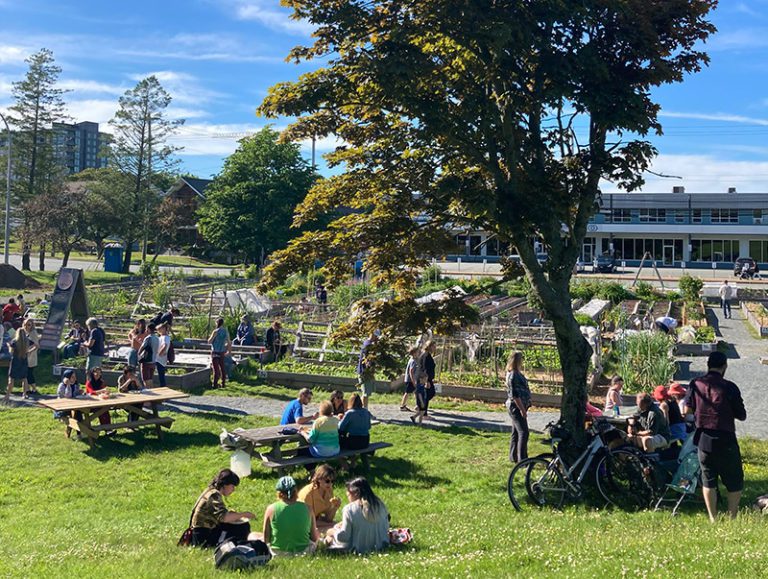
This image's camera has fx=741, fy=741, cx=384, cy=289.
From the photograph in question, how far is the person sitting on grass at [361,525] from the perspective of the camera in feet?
22.6

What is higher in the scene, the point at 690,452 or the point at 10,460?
the point at 690,452

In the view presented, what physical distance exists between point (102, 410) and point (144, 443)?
2.78 ft

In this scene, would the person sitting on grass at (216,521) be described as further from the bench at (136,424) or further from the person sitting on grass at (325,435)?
the bench at (136,424)

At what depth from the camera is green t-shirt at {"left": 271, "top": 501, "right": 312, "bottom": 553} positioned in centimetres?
675

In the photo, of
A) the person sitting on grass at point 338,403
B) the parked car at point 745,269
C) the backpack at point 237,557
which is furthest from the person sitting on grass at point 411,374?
the parked car at point 745,269

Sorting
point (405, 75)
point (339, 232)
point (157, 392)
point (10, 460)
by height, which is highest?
point (405, 75)

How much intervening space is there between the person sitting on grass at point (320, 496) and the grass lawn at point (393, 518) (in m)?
0.93

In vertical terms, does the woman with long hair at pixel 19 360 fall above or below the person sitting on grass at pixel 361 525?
above

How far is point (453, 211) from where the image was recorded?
1011 cm

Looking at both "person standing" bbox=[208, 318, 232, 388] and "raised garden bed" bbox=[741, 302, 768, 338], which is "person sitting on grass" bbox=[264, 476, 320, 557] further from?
"raised garden bed" bbox=[741, 302, 768, 338]

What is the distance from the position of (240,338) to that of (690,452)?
13.5 metres

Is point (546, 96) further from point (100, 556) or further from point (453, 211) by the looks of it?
point (100, 556)

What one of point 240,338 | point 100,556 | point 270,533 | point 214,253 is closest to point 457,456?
point 270,533

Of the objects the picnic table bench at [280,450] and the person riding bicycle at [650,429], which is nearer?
the person riding bicycle at [650,429]
